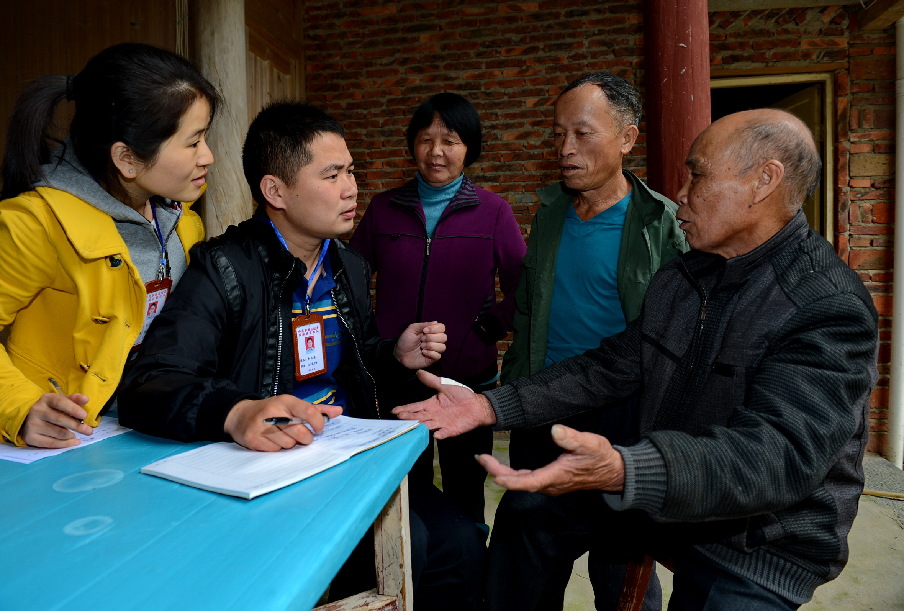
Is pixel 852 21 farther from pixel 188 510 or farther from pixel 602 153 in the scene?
pixel 188 510

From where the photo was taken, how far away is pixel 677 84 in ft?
8.87

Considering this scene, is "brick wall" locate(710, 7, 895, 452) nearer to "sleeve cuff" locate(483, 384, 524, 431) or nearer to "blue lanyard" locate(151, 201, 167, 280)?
"sleeve cuff" locate(483, 384, 524, 431)

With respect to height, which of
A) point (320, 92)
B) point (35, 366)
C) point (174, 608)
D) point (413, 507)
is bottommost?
point (413, 507)

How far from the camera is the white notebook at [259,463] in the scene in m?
1.00

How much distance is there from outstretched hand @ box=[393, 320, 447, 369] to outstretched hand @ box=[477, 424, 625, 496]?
69 cm

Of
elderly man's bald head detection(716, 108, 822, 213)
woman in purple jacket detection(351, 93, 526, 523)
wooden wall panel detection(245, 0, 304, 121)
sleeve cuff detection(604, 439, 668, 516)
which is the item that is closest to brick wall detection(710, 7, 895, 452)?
woman in purple jacket detection(351, 93, 526, 523)

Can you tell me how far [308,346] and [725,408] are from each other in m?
1.08

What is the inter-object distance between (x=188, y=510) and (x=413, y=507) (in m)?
0.95

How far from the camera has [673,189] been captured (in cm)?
274

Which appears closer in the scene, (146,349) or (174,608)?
(174,608)

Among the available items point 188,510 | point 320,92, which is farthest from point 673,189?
point 320,92

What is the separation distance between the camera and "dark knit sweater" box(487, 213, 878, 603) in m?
1.15

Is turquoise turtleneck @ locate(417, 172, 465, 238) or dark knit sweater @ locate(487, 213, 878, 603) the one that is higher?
turquoise turtleneck @ locate(417, 172, 465, 238)

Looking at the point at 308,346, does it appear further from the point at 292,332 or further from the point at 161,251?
the point at 161,251
